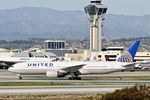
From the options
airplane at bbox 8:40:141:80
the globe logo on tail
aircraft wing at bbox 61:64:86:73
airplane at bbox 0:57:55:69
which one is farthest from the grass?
airplane at bbox 0:57:55:69

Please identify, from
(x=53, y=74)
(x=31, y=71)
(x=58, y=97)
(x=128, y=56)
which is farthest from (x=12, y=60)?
(x=58, y=97)

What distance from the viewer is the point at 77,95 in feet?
142

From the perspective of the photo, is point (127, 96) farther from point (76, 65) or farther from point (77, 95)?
point (76, 65)

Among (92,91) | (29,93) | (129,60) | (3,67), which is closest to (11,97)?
(29,93)

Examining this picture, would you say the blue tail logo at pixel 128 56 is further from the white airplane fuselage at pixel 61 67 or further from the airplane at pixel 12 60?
the airplane at pixel 12 60

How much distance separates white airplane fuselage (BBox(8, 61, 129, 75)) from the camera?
73.2m

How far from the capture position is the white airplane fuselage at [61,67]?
7319cm

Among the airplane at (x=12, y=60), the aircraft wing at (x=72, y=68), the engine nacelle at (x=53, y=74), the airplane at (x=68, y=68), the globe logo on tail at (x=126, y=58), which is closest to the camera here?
the engine nacelle at (x=53, y=74)

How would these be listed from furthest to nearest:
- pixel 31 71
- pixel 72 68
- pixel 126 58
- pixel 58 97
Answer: pixel 126 58, pixel 72 68, pixel 31 71, pixel 58 97

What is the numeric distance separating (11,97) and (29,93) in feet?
12.7

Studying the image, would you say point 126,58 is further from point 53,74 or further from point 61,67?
point 53,74

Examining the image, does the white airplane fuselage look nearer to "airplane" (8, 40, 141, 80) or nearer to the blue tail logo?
"airplane" (8, 40, 141, 80)

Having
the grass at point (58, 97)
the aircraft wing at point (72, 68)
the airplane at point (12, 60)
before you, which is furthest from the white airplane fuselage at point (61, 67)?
the airplane at point (12, 60)

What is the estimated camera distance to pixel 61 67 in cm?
7356
